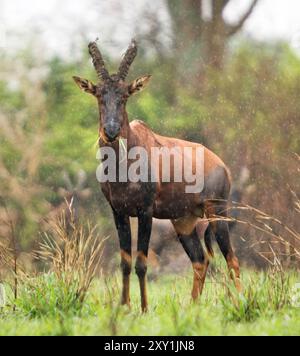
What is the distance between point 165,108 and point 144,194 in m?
8.66

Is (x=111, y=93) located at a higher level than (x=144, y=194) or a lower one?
higher

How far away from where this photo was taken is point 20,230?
16.7 m

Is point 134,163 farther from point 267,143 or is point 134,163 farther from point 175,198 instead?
point 267,143

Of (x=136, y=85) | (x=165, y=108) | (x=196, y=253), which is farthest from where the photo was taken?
(x=165, y=108)

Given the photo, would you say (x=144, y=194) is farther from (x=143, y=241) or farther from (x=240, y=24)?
(x=240, y=24)

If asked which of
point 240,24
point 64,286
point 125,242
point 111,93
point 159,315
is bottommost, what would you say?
point 159,315

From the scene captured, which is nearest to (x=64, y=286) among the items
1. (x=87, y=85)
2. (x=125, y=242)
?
(x=125, y=242)

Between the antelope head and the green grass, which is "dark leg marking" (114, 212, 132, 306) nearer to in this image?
the green grass

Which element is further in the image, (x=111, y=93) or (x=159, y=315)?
(x=111, y=93)

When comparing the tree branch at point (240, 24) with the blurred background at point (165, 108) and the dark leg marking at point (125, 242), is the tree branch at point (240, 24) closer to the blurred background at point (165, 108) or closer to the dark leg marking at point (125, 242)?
the blurred background at point (165, 108)

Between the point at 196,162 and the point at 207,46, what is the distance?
26.1 ft

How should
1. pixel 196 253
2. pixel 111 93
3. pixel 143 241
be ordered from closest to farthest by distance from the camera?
pixel 111 93 → pixel 143 241 → pixel 196 253

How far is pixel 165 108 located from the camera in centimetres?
1688

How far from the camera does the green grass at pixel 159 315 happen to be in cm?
629
